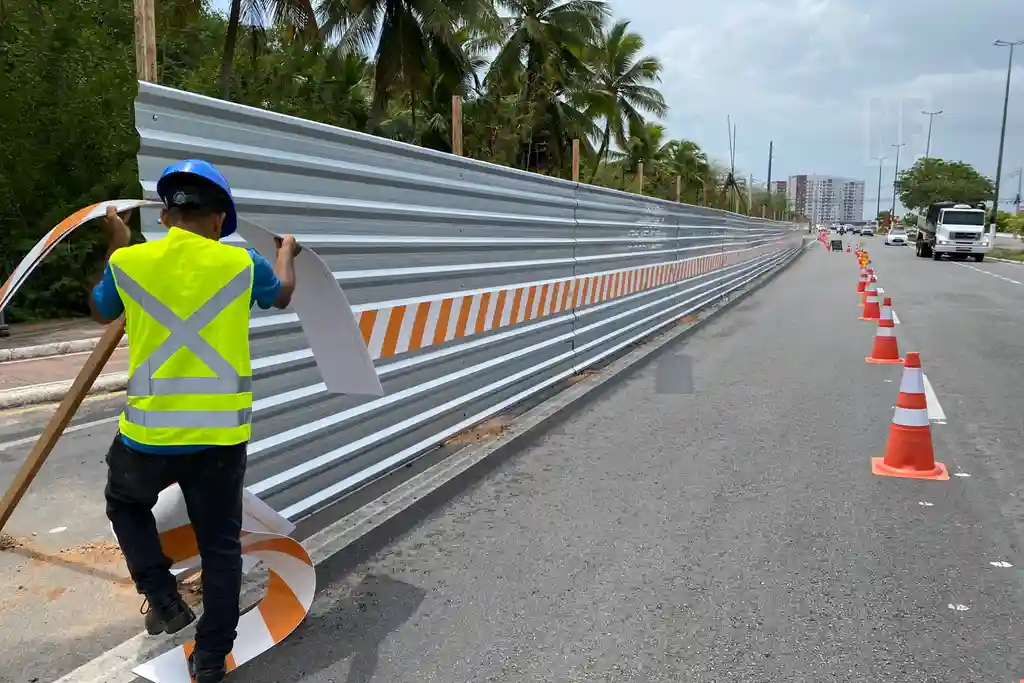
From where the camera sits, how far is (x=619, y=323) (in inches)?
437

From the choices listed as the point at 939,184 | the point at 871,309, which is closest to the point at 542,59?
the point at 871,309

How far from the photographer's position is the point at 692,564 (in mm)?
4465

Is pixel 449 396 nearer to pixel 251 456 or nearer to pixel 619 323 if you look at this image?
pixel 251 456

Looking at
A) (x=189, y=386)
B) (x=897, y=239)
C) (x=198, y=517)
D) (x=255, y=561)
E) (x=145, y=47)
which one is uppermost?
(x=145, y=47)

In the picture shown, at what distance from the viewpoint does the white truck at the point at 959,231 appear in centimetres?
4078

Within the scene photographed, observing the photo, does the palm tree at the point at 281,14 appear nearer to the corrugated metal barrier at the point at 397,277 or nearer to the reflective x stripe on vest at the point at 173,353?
the corrugated metal barrier at the point at 397,277

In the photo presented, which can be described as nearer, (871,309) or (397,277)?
(397,277)

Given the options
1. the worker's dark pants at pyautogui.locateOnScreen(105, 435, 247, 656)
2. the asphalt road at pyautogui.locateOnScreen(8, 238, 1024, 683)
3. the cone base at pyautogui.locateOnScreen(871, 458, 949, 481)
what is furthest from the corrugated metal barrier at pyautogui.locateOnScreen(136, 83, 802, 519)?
the cone base at pyautogui.locateOnScreen(871, 458, 949, 481)

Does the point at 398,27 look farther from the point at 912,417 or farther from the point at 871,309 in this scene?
the point at 912,417

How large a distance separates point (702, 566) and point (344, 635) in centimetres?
181

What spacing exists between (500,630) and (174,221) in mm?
2085

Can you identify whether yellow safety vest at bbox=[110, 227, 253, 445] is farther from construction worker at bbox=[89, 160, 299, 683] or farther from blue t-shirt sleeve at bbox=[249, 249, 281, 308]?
blue t-shirt sleeve at bbox=[249, 249, 281, 308]

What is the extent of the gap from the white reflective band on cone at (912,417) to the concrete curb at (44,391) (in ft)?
20.6

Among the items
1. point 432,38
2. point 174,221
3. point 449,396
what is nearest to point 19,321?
point 449,396
